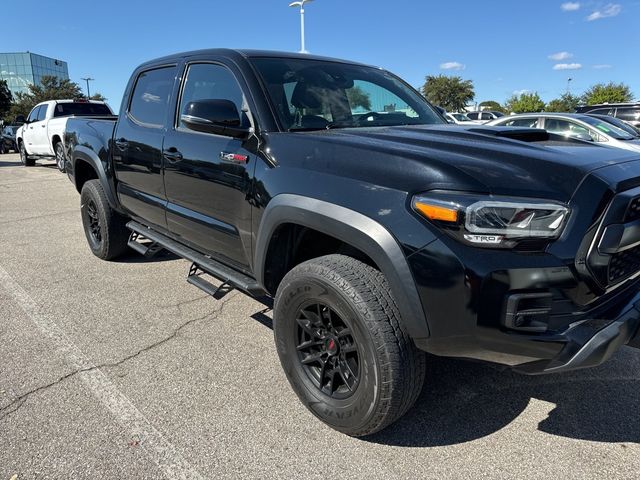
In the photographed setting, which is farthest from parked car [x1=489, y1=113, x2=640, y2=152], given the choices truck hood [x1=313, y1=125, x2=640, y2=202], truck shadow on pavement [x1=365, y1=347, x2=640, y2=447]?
truck hood [x1=313, y1=125, x2=640, y2=202]

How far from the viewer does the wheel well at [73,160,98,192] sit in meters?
5.29

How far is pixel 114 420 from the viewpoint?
246 cm

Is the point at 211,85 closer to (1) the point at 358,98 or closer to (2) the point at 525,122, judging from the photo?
(1) the point at 358,98

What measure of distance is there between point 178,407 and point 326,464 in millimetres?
913

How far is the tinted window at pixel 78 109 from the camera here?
503 inches

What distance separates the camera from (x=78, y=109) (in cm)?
1287

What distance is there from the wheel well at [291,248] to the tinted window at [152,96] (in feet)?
5.51

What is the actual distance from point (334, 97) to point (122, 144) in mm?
2129

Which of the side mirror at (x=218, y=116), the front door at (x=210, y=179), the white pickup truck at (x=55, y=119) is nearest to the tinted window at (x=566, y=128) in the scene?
the front door at (x=210, y=179)

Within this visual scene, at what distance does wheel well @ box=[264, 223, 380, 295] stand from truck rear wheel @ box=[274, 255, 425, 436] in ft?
0.72

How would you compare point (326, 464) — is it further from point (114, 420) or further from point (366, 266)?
point (114, 420)

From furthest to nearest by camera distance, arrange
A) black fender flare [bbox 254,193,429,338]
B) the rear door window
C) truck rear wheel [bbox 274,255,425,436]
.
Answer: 1. the rear door window
2. truck rear wheel [bbox 274,255,425,436]
3. black fender flare [bbox 254,193,429,338]

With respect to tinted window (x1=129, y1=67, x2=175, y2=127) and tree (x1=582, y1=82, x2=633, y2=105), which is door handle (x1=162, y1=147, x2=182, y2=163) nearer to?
tinted window (x1=129, y1=67, x2=175, y2=127)

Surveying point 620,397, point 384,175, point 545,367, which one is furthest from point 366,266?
point 620,397
